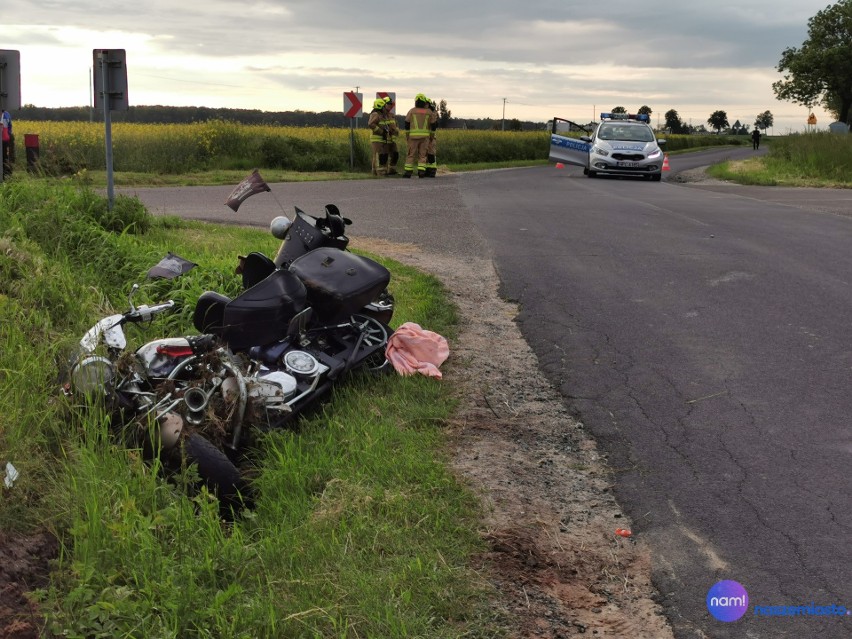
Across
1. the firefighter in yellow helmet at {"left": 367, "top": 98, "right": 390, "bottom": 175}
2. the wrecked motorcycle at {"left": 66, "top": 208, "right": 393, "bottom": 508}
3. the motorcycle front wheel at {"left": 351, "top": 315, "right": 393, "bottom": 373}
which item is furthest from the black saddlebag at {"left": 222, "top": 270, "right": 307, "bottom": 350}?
the firefighter in yellow helmet at {"left": 367, "top": 98, "right": 390, "bottom": 175}

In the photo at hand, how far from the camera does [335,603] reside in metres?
3.55

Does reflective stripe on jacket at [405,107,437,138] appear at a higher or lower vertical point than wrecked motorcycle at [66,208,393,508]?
higher

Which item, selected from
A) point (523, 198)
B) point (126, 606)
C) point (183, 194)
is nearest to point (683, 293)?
point (126, 606)

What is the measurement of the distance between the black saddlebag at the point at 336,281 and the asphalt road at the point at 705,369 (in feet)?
4.73

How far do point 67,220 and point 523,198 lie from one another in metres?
11.9

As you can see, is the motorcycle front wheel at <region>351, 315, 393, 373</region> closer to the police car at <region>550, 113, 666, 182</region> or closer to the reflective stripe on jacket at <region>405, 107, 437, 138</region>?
the reflective stripe on jacket at <region>405, 107, 437, 138</region>

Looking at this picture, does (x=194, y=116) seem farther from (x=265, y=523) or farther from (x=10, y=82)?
(x=265, y=523)

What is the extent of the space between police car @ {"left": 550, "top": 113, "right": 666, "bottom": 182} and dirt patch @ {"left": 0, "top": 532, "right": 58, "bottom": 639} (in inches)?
1037

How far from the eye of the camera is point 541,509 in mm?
4594

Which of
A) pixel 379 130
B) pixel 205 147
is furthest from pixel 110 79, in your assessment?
pixel 205 147

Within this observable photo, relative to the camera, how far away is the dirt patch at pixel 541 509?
367 cm

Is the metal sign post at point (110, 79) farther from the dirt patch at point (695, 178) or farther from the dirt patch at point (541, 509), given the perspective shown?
the dirt patch at point (695, 178)

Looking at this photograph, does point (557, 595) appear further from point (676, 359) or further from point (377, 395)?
point (676, 359)

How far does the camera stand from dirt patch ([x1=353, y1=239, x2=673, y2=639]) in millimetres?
3670
